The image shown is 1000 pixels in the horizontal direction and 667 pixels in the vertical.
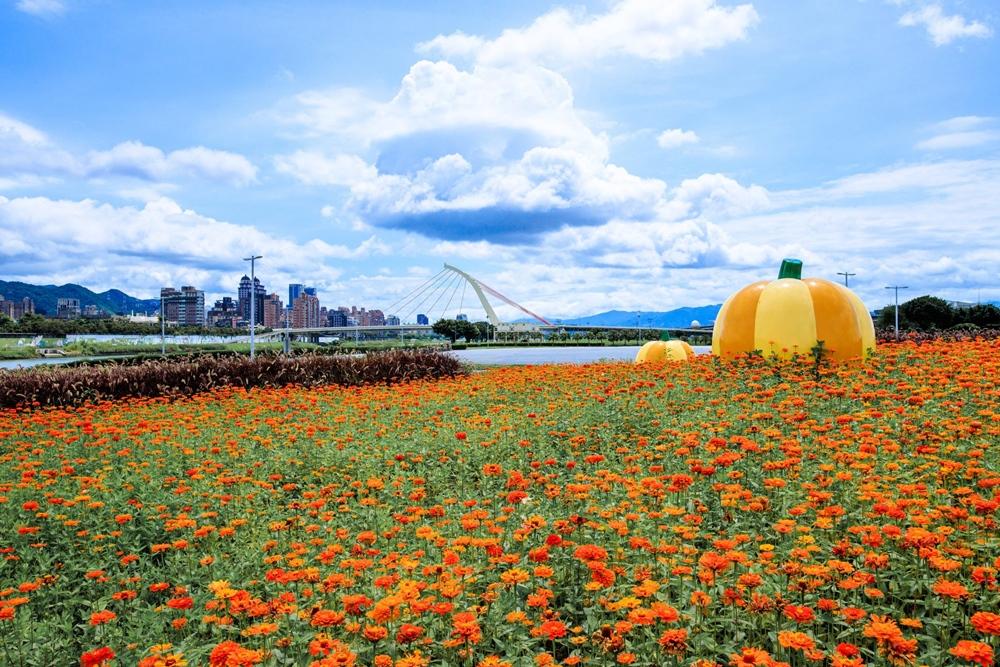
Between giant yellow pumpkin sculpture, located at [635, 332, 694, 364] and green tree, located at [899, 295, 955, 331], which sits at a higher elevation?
green tree, located at [899, 295, 955, 331]

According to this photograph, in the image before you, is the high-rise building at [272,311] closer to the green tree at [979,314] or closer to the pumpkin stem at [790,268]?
the green tree at [979,314]

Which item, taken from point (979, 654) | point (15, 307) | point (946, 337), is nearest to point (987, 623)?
point (979, 654)

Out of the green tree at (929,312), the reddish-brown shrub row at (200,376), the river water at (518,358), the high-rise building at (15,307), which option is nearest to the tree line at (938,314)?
Answer: the green tree at (929,312)

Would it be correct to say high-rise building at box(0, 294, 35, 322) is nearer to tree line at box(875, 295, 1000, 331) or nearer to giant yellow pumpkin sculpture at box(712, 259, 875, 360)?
tree line at box(875, 295, 1000, 331)

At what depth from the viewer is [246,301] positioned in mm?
190250

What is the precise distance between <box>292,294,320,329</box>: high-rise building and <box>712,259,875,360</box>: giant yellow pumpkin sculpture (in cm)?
17414

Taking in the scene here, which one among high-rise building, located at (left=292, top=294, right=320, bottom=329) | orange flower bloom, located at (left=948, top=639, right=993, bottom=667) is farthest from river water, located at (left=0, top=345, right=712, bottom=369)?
high-rise building, located at (left=292, top=294, right=320, bottom=329)

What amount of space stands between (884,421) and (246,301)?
19800cm

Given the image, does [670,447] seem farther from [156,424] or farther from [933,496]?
[156,424]

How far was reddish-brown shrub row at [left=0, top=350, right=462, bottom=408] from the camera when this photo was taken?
13.5m

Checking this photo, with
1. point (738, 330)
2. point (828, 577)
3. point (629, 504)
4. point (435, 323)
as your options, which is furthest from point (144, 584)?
point (435, 323)

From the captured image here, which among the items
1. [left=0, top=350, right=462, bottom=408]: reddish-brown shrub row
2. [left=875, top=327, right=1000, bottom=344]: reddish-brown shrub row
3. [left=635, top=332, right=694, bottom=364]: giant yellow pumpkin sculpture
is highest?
[left=875, top=327, right=1000, bottom=344]: reddish-brown shrub row

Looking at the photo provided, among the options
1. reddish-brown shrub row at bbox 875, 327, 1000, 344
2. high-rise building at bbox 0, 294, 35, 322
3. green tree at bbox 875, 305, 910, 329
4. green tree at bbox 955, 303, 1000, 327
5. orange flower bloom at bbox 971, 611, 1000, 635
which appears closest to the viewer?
orange flower bloom at bbox 971, 611, 1000, 635

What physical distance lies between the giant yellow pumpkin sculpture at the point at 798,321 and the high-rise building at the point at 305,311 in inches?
6856
